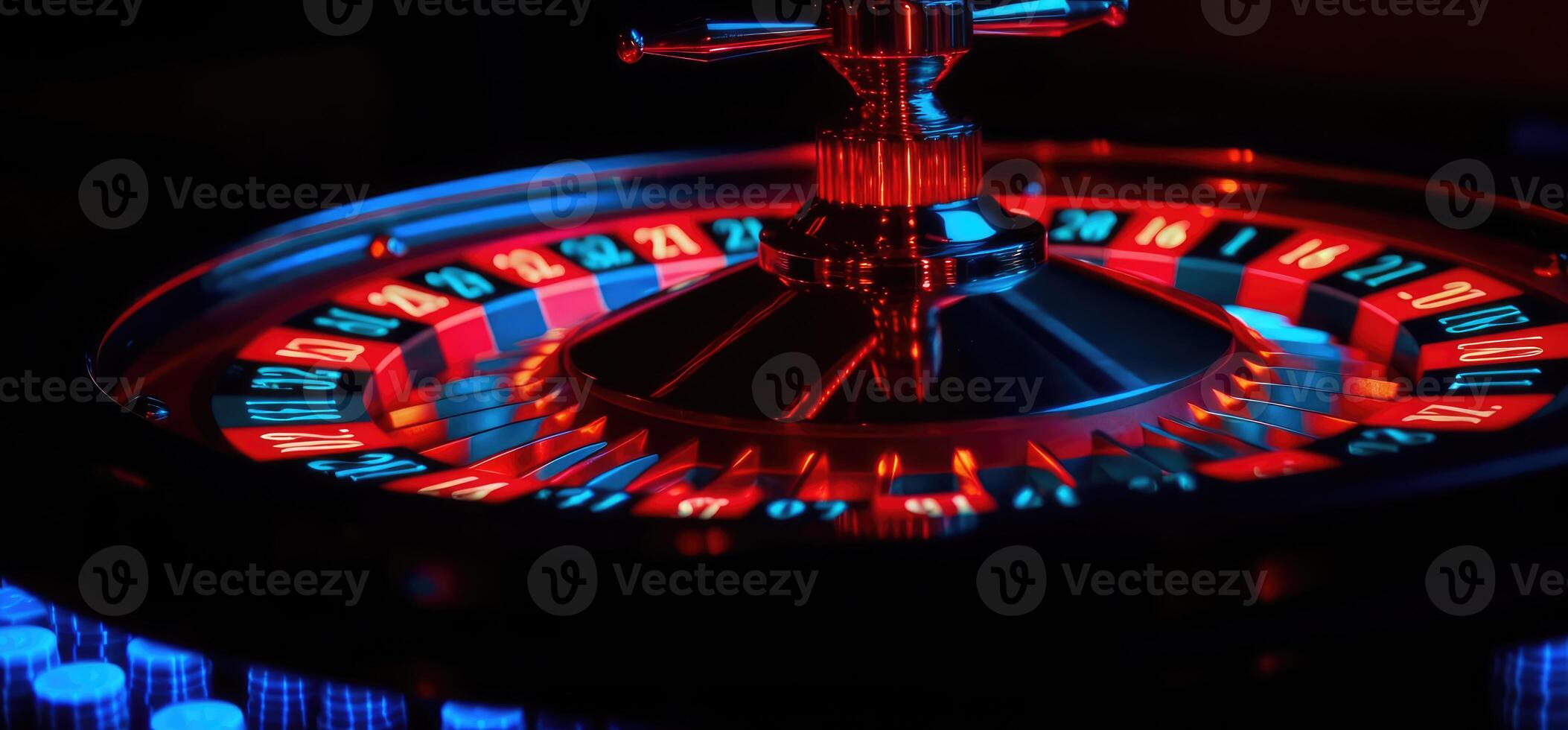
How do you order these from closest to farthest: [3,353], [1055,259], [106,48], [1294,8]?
[3,353] < [1055,259] < [106,48] < [1294,8]

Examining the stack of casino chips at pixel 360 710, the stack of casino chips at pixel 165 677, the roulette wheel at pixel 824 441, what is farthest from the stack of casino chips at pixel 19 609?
the stack of casino chips at pixel 360 710

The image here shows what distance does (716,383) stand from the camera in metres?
1.46

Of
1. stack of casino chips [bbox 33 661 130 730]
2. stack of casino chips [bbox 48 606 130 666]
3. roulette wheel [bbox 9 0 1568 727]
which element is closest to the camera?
roulette wheel [bbox 9 0 1568 727]

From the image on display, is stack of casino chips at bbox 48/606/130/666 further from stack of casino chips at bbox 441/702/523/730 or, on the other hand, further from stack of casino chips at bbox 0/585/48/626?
stack of casino chips at bbox 441/702/523/730

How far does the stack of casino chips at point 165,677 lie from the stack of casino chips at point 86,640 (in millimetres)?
54

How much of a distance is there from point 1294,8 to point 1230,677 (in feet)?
6.35

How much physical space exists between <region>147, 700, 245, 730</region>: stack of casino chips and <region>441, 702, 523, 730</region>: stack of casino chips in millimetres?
132

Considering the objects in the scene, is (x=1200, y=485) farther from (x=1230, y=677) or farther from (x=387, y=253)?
(x=387, y=253)

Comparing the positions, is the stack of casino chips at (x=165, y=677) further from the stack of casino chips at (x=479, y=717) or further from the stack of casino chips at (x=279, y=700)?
the stack of casino chips at (x=479, y=717)

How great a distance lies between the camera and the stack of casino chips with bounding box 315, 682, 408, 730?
36.4 inches

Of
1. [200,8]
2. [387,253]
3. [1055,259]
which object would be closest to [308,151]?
[200,8]

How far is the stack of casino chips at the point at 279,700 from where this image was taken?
950 millimetres

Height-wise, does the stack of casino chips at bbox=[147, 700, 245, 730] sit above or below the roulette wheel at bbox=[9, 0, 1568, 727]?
below

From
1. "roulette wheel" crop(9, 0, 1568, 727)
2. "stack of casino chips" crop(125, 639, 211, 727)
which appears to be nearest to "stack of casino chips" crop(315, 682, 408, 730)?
"roulette wheel" crop(9, 0, 1568, 727)
